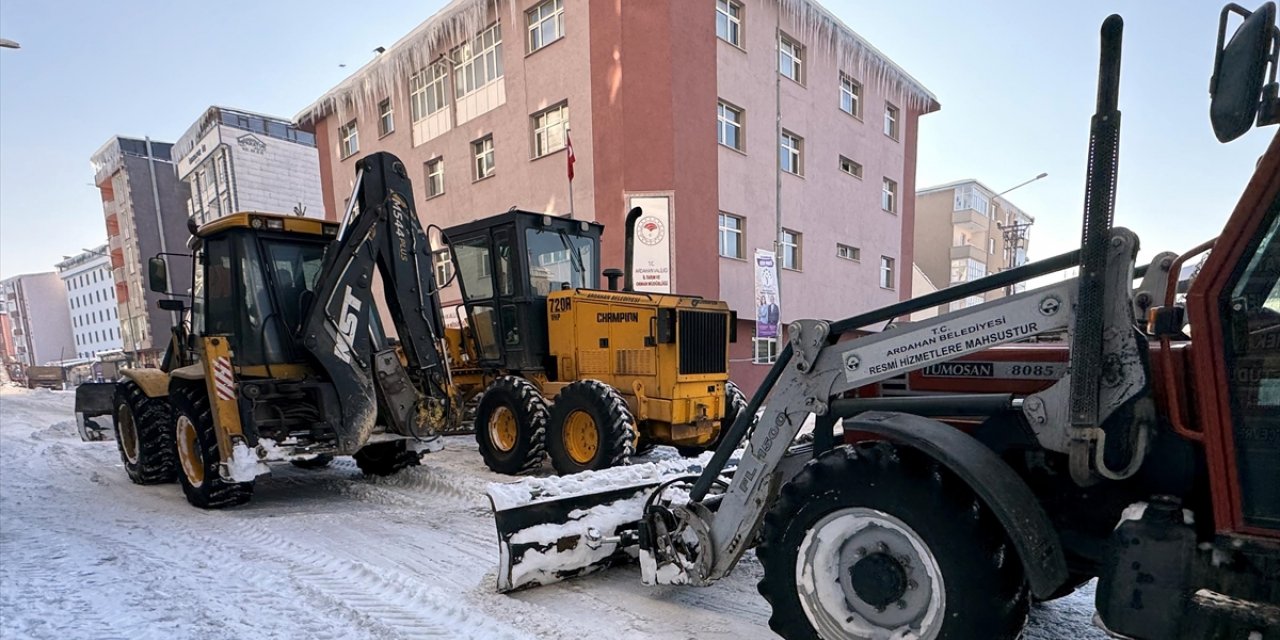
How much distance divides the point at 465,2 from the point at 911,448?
15.9 meters

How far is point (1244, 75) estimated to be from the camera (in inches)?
65.1

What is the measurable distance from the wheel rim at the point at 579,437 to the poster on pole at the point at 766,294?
7.17m

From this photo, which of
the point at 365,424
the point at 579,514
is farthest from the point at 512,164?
the point at 579,514

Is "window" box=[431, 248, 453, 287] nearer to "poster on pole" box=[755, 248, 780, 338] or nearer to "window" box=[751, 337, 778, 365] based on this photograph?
"poster on pole" box=[755, 248, 780, 338]

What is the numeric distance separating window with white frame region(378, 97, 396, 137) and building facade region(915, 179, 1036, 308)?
1190 inches

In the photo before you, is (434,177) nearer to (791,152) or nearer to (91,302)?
(791,152)

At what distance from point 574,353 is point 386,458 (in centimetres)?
225

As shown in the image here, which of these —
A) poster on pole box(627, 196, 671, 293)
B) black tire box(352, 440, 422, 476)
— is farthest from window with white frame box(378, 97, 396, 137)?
black tire box(352, 440, 422, 476)

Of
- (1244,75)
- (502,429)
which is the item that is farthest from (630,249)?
(1244,75)

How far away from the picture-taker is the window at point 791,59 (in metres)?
15.6

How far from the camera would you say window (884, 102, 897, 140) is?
19831 millimetres

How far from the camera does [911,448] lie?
224 centimetres

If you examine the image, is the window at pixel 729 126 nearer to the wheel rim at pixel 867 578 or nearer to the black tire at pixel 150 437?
the black tire at pixel 150 437

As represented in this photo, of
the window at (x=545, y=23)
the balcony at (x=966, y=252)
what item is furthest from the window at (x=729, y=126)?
the balcony at (x=966, y=252)
